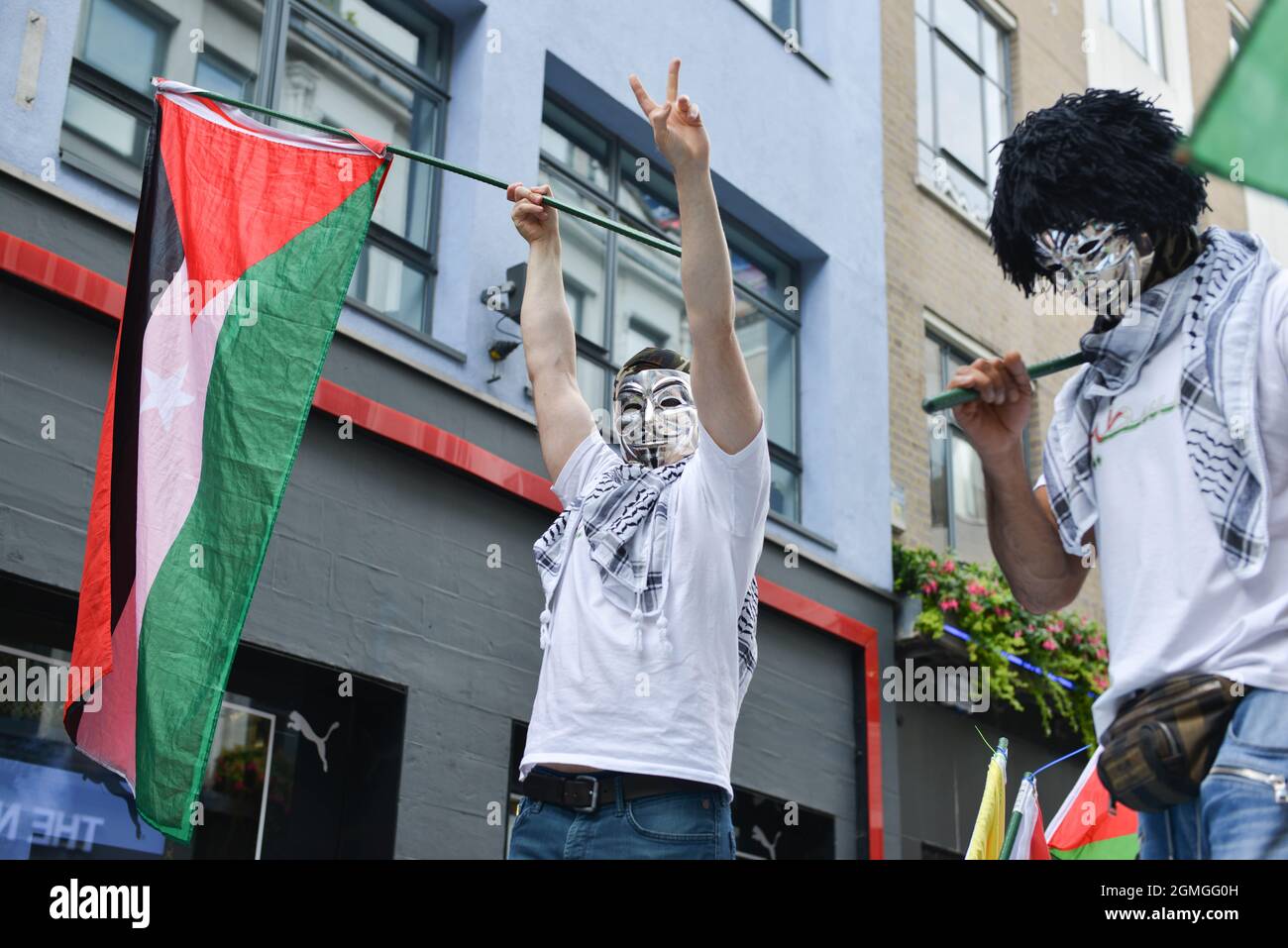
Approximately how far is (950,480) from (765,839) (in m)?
4.14

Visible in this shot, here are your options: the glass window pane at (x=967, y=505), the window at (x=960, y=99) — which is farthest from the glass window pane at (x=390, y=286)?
the window at (x=960, y=99)

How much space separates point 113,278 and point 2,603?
60.6 inches

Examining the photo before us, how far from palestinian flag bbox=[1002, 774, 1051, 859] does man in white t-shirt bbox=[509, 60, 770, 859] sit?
352 centimetres

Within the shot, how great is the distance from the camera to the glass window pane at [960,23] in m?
15.1

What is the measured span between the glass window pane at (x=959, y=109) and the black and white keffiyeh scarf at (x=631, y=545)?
11.2 metres

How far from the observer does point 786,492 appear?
11.9 m

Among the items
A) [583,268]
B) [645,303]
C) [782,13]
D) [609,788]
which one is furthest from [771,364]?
[609,788]

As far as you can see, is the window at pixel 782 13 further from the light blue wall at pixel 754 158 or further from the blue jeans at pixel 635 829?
the blue jeans at pixel 635 829

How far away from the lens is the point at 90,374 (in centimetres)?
703

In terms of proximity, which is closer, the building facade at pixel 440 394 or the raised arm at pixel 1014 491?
the raised arm at pixel 1014 491
